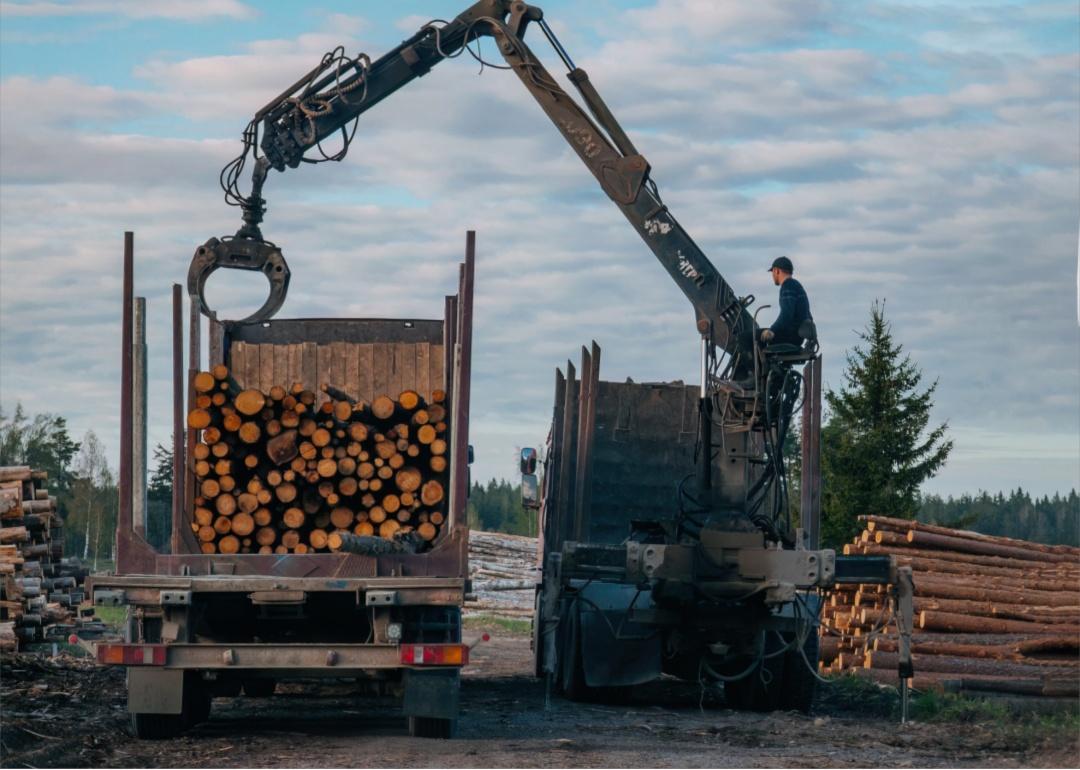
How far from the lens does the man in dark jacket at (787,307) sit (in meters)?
13.9

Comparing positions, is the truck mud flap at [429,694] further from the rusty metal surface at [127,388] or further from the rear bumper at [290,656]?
the rusty metal surface at [127,388]

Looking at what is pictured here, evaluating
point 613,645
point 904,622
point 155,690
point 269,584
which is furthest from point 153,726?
point 904,622

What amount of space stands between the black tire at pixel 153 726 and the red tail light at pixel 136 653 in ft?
1.86

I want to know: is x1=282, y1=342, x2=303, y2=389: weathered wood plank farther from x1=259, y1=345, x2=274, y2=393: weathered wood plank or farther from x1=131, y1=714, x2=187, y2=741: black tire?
x1=131, y1=714, x2=187, y2=741: black tire

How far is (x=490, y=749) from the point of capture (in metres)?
10.6

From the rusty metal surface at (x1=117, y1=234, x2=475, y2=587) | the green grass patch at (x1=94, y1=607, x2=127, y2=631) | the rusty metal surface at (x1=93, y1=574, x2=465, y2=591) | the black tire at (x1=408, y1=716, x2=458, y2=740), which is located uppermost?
the rusty metal surface at (x1=117, y1=234, x2=475, y2=587)

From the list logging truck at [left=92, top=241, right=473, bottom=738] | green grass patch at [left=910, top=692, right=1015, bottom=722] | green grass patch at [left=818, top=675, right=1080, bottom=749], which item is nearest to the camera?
logging truck at [left=92, top=241, right=473, bottom=738]

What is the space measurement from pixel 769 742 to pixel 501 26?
748 centimetres

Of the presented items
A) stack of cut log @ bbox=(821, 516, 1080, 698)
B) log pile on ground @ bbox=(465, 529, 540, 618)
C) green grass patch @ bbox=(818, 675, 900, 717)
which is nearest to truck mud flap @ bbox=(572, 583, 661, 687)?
green grass patch @ bbox=(818, 675, 900, 717)

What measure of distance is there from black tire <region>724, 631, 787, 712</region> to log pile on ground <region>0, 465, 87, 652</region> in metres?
7.66

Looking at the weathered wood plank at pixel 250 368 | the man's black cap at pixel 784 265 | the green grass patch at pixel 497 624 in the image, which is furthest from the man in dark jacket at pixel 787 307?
the green grass patch at pixel 497 624

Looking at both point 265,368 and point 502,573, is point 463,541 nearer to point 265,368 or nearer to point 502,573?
point 265,368

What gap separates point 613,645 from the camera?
14.7m

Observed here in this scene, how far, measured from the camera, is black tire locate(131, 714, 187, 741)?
11109mm
